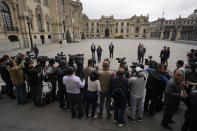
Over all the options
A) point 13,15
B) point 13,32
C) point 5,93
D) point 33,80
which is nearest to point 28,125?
point 33,80

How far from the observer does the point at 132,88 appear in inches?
134

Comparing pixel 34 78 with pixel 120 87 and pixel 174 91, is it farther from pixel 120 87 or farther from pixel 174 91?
pixel 174 91

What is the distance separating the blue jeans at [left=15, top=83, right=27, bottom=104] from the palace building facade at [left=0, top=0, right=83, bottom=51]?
15.5 metres

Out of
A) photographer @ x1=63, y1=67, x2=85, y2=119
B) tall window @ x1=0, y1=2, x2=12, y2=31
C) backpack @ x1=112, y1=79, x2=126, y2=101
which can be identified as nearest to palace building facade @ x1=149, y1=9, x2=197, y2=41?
backpack @ x1=112, y1=79, x2=126, y2=101

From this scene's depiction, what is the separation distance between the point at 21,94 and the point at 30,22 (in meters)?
26.9

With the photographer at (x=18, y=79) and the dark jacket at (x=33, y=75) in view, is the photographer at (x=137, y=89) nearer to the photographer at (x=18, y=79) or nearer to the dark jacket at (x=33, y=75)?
the dark jacket at (x=33, y=75)

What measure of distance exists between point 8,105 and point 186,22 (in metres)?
75.0

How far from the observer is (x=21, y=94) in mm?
4488

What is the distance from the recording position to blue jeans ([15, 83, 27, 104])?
14.4ft

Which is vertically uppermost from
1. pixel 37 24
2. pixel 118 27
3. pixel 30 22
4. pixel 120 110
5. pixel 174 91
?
pixel 118 27

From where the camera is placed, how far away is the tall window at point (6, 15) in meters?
19.6

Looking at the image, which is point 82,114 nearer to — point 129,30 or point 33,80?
point 33,80

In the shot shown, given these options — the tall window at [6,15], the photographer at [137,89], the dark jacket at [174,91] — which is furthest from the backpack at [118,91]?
the tall window at [6,15]

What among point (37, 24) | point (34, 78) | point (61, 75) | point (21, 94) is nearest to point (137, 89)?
point (61, 75)
